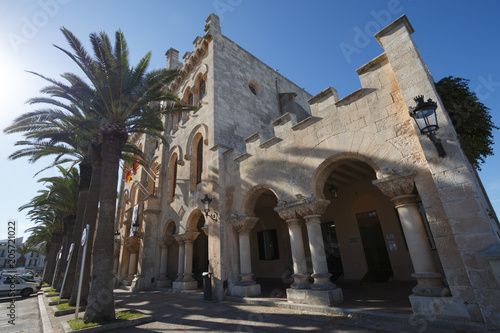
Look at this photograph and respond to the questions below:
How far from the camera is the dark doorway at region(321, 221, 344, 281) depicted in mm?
10383

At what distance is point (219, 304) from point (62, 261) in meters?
12.7

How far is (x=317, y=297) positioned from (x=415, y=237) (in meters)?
2.75

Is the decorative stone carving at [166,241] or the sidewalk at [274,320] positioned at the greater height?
the decorative stone carving at [166,241]

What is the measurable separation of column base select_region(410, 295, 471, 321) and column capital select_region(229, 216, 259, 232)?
5.12 metres

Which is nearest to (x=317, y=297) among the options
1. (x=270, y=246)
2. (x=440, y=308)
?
(x=440, y=308)

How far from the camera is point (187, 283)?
35.7 feet

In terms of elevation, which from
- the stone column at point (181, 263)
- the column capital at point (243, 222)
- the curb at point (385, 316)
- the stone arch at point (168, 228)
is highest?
the stone arch at point (168, 228)

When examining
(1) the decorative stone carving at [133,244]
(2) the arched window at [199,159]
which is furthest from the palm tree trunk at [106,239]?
(1) the decorative stone carving at [133,244]

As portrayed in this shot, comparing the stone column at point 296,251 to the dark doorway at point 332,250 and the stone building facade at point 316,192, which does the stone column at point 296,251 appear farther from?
the dark doorway at point 332,250

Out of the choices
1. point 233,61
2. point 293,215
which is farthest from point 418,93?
point 233,61

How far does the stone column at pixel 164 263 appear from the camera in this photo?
12.7 metres

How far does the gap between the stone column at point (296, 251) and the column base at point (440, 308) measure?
2696 millimetres

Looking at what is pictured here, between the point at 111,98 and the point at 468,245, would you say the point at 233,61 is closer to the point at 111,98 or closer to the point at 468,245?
the point at 111,98

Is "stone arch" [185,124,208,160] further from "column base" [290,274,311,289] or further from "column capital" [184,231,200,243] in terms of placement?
"column base" [290,274,311,289]
